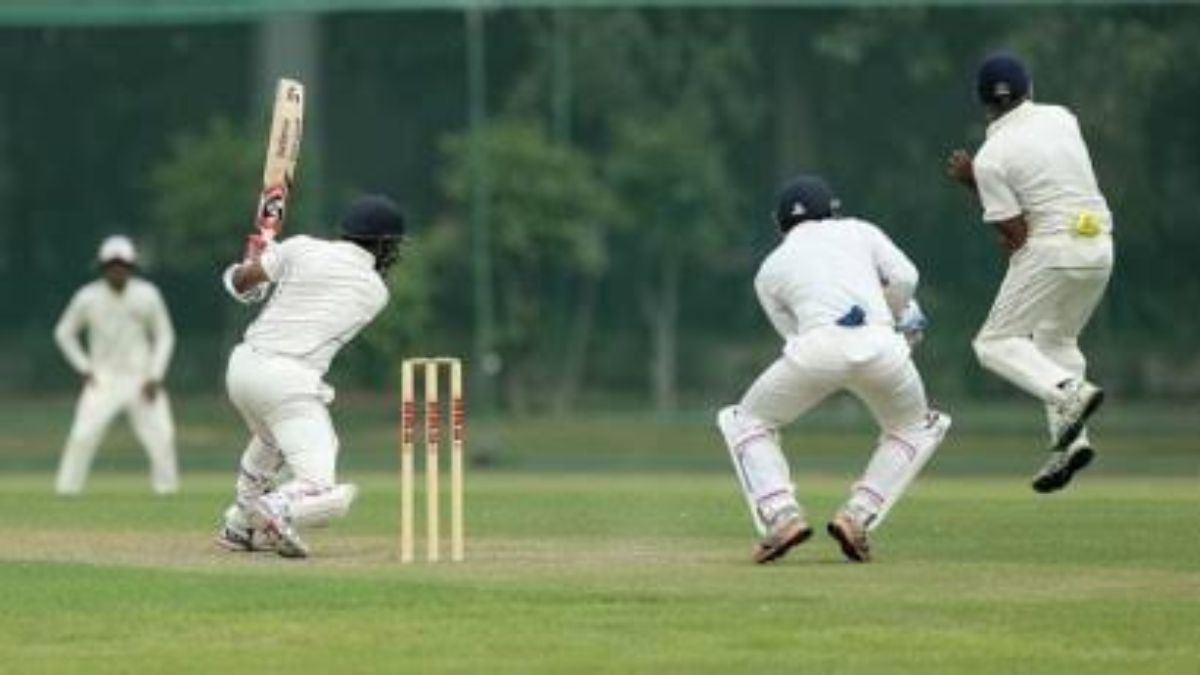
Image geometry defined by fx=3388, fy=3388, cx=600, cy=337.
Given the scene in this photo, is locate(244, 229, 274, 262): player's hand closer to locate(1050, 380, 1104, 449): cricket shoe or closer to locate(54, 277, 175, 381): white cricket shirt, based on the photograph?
locate(1050, 380, 1104, 449): cricket shoe

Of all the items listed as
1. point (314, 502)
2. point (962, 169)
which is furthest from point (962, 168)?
point (314, 502)

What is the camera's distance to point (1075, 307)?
16.8 metres

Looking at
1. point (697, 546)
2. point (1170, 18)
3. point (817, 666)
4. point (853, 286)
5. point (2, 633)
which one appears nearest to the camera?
point (817, 666)

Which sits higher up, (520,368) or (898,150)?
(898,150)

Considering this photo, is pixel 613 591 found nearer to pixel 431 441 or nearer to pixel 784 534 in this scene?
pixel 784 534

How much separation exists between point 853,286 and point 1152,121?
1628cm

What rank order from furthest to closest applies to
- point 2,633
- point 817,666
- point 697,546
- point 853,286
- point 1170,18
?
1. point 1170,18
2. point 697,546
3. point 853,286
4. point 2,633
5. point 817,666

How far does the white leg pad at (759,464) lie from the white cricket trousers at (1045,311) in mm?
1952

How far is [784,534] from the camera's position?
14.8 metres

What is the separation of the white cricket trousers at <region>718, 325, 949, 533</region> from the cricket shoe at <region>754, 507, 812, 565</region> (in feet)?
0.16

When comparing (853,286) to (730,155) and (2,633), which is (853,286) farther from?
(730,155)

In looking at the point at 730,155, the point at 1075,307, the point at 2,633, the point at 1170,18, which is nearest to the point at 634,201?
the point at 730,155

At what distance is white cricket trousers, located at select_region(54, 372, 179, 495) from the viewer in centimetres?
2514

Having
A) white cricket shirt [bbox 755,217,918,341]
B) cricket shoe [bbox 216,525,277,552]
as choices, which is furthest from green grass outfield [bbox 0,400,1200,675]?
white cricket shirt [bbox 755,217,918,341]
